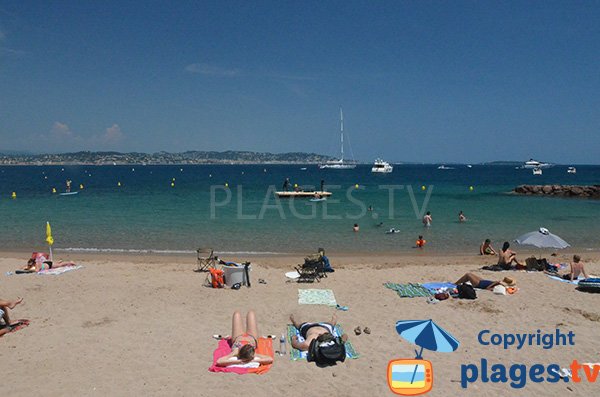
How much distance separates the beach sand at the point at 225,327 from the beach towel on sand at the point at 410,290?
0.99 ft

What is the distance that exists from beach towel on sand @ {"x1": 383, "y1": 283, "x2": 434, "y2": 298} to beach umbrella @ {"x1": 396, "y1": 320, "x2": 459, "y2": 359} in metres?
3.87

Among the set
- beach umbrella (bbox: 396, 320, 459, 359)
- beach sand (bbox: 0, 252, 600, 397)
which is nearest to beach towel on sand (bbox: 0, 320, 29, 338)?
beach sand (bbox: 0, 252, 600, 397)

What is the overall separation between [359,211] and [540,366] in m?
27.5

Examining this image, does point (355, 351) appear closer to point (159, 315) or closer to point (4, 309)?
point (159, 315)

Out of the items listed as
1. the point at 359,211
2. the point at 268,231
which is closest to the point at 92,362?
the point at 268,231

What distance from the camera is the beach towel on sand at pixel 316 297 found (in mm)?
10711

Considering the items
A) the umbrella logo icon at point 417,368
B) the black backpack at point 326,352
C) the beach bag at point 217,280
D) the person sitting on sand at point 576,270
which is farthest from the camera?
the person sitting on sand at point 576,270

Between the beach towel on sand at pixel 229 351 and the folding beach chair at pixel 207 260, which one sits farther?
the folding beach chair at pixel 207 260

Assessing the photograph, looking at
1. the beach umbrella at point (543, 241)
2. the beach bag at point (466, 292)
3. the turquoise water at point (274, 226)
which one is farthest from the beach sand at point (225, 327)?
the turquoise water at point (274, 226)

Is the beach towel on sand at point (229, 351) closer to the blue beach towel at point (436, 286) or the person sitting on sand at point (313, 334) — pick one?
the person sitting on sand at point (313, 334)

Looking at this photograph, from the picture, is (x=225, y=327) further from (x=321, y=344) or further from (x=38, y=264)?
(x=38, y=264)

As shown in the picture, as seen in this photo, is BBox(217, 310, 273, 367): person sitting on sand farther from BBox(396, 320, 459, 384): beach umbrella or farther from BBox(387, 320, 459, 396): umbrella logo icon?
BBox(396, 320, 459, 384): beach umbrella

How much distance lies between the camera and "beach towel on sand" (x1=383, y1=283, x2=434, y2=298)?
1127 cm

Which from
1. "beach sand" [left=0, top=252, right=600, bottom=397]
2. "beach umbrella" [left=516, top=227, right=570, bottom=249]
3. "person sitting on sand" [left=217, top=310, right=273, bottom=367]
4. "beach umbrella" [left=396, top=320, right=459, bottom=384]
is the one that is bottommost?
"beach sand" [left=0, top=252, right=600, bottom=397]
